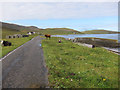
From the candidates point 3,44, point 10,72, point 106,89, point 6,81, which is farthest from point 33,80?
point 3,44

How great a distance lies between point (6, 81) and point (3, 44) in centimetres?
2783

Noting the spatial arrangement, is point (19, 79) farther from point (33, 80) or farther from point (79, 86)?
point (79, 86)

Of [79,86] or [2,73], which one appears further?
[2,73]

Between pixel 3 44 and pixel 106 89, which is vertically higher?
pixel 3 44

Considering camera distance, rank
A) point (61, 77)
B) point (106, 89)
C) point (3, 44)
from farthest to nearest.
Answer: point (3, 44), point (61, 77), point (106, 89)

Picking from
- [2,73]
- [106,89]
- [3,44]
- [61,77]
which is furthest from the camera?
[3,44]

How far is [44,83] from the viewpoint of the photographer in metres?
8.88

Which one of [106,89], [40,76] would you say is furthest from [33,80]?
[106,89]

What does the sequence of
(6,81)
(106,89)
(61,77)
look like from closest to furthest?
1. (106,89)
2. (6,81)
3. (61,77)

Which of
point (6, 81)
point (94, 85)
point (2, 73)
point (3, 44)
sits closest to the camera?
point (94, 85)

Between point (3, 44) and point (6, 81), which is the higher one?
point (3, 44)

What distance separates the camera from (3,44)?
34.0 metres

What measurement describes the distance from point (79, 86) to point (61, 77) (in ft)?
6.95

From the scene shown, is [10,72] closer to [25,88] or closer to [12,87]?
[12,87]
